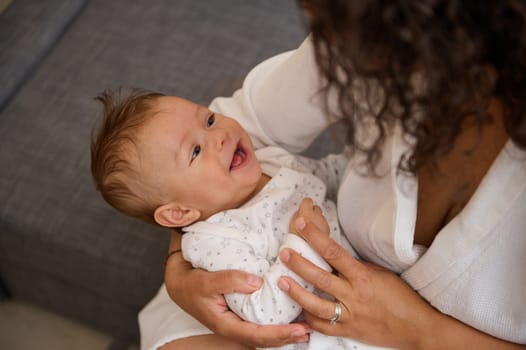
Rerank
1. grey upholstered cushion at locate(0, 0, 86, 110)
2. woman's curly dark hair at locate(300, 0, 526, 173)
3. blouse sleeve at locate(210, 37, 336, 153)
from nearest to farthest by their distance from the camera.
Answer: woman's curly dark hair at locate(300, 0, 526, 173) → blouse sleeve at locate(210, 37, 336, 153) → grey upholstered cushion at locate(0, 0, 86, 110)

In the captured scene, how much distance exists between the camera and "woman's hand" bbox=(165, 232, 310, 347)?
2.91 feet

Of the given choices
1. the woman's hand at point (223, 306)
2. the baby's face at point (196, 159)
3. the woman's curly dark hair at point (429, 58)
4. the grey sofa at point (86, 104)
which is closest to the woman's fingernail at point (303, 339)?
the woman's hand at point (223, 306)

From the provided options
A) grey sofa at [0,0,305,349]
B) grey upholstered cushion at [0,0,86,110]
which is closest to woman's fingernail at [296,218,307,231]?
grey sofa at [0,0,305,349]

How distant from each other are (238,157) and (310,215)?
0.18m

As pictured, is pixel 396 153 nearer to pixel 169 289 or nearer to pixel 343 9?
pixel 343 9

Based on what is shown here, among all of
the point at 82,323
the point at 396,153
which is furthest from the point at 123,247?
the point at 396,153

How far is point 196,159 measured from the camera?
1009mm

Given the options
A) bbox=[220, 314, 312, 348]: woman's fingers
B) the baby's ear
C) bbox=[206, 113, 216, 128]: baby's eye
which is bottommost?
bbox=[220, 314, 312, 348]: woman's fingers

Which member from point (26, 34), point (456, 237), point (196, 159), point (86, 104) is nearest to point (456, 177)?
point (456, 237)

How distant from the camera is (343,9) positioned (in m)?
0.53

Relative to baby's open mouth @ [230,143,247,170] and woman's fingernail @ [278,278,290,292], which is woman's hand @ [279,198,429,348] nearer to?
woman's fingernail @ [278,278,290,292]

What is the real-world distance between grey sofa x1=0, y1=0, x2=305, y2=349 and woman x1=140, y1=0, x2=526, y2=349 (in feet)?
1.10

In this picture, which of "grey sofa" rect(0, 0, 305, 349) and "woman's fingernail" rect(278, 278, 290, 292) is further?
"grey sofa" rect(0, 0, 305, 349)

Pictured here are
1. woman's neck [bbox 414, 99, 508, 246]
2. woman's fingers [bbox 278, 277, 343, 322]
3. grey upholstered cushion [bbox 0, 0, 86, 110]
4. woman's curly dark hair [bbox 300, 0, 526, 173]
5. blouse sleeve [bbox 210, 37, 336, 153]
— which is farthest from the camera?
grey upholstered cushion [bbox 0, 0, 86, 110]
